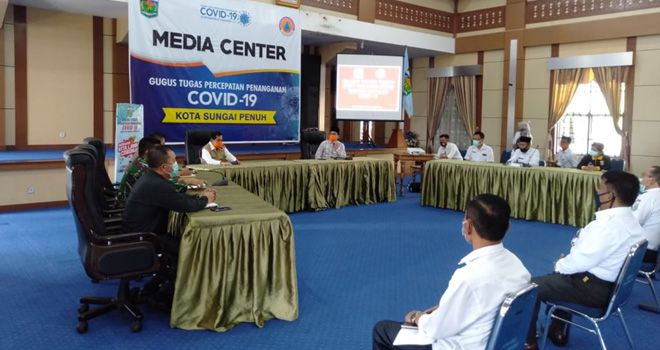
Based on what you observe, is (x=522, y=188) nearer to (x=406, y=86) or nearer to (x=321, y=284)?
(x=321, y=284)

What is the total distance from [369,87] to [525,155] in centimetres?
312

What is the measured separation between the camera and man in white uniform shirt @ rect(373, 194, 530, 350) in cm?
161

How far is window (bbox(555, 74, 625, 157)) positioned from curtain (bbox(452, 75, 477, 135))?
172 centimetres

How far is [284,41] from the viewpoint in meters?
8.13

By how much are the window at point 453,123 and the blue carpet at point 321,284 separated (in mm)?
4851

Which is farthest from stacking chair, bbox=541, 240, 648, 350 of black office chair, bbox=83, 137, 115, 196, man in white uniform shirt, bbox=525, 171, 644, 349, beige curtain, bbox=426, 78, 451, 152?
beige curtain, bbox=426, 78, 451, 152

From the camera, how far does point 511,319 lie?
63.5 inches

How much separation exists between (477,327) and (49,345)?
2.25 metres

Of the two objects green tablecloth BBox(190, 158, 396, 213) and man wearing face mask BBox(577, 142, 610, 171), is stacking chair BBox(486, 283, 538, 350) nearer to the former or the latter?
green tablecloth BBox(190, 158, 396, 213)

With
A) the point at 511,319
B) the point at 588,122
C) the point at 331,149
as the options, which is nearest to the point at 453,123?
the point at 588,122

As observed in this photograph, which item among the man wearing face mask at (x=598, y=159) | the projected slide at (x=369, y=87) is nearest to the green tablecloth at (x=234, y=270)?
the man wearing face mask at (x=598, y=159)

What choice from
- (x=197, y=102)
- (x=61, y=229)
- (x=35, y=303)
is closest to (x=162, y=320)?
(x=35, y=303)

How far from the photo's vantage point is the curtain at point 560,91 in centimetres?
908

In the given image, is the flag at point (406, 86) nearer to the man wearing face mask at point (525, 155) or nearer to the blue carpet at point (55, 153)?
the blue carpet at point (55, 153)
